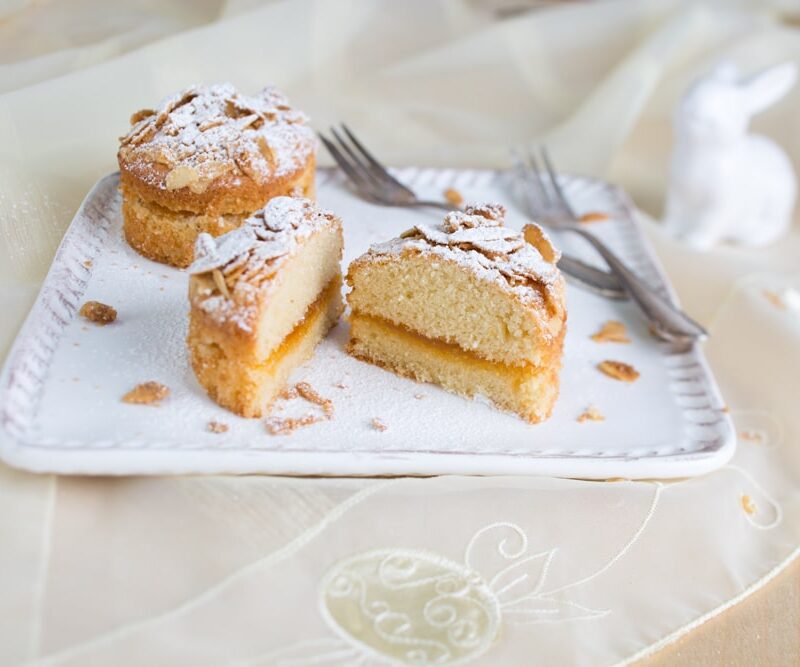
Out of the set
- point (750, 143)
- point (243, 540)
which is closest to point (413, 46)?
point (750, 143)

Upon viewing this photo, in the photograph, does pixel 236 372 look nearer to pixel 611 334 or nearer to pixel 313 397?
pixel 313 397

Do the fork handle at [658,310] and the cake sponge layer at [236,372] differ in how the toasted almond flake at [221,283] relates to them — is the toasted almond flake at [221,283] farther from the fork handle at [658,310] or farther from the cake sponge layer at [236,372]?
the fork handle at [658,310]

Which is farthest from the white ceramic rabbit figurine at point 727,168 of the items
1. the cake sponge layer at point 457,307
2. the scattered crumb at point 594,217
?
the cake sponge layer at point 457,307

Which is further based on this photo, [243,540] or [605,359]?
[605,359]

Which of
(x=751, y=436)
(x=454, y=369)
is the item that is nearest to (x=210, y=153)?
(x=454, y=369)

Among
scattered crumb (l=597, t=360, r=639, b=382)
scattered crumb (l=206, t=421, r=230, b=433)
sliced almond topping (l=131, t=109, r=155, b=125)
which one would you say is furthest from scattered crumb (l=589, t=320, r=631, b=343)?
sliced almond topping (l=131, t=109, r=155, b=125)

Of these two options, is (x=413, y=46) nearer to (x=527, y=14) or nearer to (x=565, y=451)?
(x=527, y=14)
